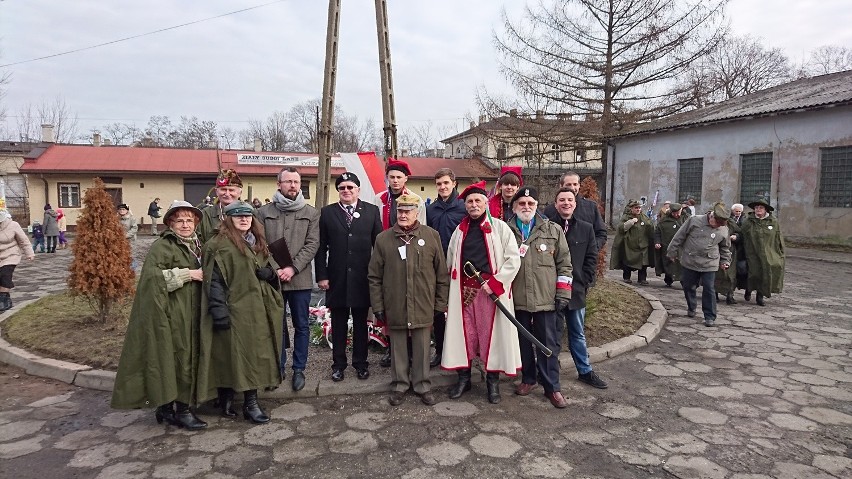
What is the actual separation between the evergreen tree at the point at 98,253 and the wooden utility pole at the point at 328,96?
277cm

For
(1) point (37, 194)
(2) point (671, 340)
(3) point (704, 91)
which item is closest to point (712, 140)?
(3) point (704, 91)

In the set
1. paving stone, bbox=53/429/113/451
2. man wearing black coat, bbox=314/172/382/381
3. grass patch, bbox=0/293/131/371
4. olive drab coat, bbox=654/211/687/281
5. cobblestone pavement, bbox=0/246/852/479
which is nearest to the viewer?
cobblestone pavement, bbox=0/246/852/479

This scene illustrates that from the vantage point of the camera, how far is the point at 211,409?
4.29m

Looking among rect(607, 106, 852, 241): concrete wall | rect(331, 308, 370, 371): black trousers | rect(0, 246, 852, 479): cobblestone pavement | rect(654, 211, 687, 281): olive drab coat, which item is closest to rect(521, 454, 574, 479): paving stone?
rect(0, 246, 852, 479): cobblestone pavement

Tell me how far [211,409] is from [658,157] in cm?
2524

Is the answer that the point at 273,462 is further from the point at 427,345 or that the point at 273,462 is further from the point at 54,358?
the point at 54,358

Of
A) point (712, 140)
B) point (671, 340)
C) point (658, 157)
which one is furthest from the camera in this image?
point (658, 157)

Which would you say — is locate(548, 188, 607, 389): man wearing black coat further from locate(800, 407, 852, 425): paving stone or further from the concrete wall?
the concrete wall

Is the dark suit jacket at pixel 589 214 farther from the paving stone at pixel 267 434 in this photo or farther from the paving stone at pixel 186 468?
the paving stone at pixel 186 468

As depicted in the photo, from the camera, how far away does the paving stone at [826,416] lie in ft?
13.4

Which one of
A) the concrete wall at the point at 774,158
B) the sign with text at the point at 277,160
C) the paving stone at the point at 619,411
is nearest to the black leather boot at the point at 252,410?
the paving stone at the point at 619,411

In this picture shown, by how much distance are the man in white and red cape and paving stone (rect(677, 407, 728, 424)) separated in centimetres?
145

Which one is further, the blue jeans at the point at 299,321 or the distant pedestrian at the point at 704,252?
the distant pedestrian at the point at 704,252

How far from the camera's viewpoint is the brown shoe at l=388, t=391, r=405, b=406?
14.5ft
